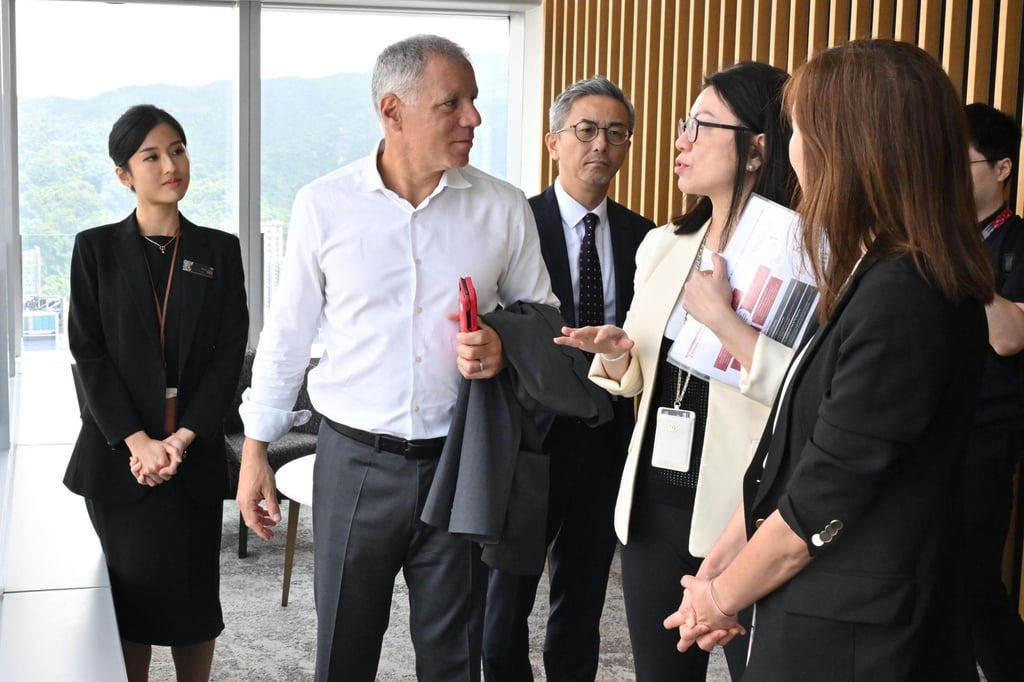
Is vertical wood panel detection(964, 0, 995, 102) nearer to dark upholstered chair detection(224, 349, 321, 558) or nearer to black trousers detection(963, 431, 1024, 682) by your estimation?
black trousers detection(963, 431, 1024, 682)

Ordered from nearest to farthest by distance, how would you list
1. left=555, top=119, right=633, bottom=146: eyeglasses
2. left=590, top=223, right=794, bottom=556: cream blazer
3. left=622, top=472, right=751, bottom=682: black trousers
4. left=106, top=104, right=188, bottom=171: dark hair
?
left=590, top=223, right=794, bottom=556: cream blazer < left=622, top=472, right=751, bottom=682: black trousers < left=106, top=104, right=188, bottom=171: dark hair < left=555, top=119, right=633, bottom=146: eyeglasses

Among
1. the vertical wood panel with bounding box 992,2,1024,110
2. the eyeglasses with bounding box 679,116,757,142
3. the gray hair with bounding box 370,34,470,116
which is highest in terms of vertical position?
the vertical wood panel with bounding box 992,2,1024,110

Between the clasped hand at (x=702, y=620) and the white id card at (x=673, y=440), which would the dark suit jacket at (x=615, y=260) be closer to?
the white id card at (x=673, y=440)

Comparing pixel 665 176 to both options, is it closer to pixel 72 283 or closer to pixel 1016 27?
pixel 1016 27

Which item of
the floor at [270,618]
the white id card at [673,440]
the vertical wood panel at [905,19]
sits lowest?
the floor at [270,618]

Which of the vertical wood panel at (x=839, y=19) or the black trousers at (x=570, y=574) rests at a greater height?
the vertical wood panel at (x=839, y=19)

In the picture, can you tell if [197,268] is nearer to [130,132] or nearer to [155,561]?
[130,132]

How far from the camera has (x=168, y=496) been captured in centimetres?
282

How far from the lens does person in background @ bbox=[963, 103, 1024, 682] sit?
3.05 meters

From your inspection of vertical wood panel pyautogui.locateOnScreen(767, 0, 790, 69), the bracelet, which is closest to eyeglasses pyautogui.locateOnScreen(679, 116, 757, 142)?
the bracelet

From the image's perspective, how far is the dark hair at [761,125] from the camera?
7.07ft

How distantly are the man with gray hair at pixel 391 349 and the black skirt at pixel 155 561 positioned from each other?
0.50 metres

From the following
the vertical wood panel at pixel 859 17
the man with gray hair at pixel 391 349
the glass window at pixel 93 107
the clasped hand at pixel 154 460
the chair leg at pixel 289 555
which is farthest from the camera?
the glass window at pixel 93 107

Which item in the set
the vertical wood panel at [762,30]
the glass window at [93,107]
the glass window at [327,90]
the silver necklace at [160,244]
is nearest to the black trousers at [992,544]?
the vertical wood panel at [762,30]
